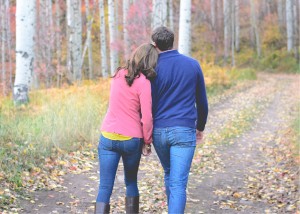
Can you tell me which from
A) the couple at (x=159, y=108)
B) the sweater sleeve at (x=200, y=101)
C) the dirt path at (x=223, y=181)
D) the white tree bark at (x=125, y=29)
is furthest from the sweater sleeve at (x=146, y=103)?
the white tree bark at (x=125, y=29)

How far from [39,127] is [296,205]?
4707mm

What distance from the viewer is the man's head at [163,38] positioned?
14.7ft

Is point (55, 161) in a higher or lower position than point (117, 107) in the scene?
lower

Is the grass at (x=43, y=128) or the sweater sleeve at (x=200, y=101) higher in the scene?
the sweater sleeve at (x=200, y=101)

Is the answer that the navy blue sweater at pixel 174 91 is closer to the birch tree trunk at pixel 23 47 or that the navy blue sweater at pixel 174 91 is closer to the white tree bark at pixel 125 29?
the birch tree trunk at pixel 23 47

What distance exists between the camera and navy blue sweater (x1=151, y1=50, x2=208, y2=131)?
4391mm

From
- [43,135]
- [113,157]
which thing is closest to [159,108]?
[113,157]

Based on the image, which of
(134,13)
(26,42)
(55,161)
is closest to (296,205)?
(55,161)

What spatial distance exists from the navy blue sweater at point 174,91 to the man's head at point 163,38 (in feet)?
0.32

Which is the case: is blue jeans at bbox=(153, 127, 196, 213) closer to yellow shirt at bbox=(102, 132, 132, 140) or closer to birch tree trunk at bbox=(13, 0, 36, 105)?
yellow shirt at bbox=(102, 132, 132, 140)

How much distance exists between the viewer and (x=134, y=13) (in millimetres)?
26281

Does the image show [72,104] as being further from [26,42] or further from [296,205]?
[296,205]

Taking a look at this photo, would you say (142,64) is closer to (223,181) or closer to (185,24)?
(223,181)

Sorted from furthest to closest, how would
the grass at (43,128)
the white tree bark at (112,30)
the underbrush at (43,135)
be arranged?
the white tree bark at (112,30) < the grass at (43,128) < the underbrush at (43,135)
